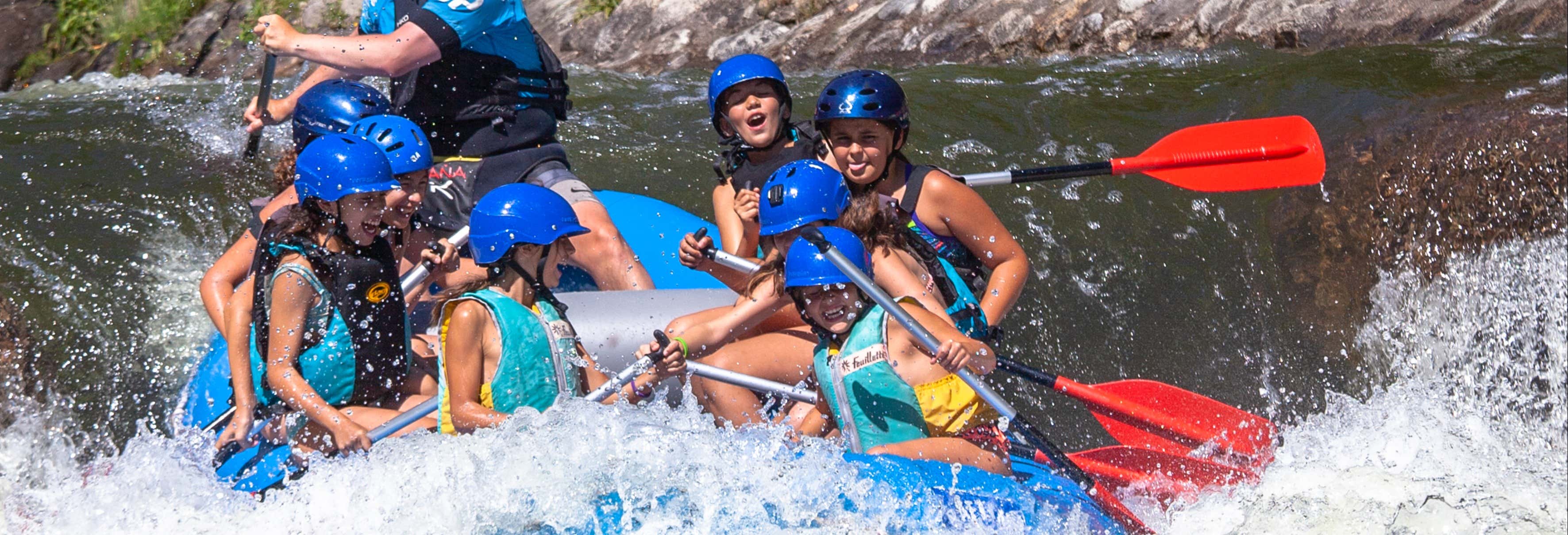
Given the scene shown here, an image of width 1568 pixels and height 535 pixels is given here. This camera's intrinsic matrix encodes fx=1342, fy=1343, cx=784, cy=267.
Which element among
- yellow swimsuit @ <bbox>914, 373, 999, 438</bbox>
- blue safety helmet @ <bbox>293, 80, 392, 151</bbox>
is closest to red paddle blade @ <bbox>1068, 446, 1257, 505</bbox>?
yellow swimsuit @ <bbox>914, 373, 999, 438</bbox>

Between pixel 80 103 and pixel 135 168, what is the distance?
190cm

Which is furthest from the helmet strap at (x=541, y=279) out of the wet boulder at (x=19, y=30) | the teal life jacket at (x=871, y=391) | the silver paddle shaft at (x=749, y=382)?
the wet boulder at (x=19, y=30)

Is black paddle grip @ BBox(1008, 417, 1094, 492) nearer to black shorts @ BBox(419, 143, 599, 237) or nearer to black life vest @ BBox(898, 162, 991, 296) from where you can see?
black life vest @ BBox(898, 162, 991, 296)

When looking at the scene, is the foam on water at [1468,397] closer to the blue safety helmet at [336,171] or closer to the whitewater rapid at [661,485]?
the whitewater rapid at [661,485]

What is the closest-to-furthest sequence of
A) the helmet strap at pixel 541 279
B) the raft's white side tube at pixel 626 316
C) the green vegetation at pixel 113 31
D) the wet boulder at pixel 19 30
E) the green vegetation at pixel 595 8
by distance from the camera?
1. the helmet strap at pixel 541 279
2. the raft's white side tube at pixel 626 316
3. the green vegetation at pixel 595 8
4. the wet boulder at pixel 19 30
5. the green vegetation at pixel 113 31

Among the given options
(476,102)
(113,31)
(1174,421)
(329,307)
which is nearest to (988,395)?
(1174,421)

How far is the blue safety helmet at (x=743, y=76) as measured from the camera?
13.6 feet

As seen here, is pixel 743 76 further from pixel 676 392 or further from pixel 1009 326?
pixel 1009 326

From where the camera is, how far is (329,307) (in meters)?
3.53

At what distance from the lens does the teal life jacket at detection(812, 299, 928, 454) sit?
3334mm

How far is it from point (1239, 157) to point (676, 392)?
2.43 meters

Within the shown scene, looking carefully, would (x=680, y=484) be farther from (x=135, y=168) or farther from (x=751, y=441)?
(x=135, y=168)

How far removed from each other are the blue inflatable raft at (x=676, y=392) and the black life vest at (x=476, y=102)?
503mm

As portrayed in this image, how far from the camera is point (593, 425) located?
310 centimetres
